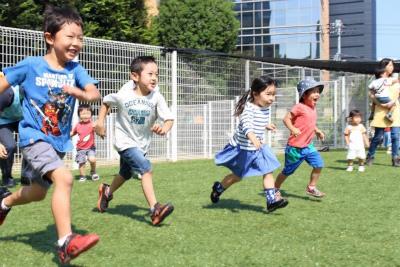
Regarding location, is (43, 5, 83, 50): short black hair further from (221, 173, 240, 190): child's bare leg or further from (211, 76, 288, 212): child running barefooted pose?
(221, 173, 240, 190): child's bare leg

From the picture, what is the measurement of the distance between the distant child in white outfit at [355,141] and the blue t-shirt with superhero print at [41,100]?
699 centimetres

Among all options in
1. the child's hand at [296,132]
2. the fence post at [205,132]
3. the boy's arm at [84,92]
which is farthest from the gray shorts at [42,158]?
the fence post at [205,132]

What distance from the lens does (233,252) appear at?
388 centimetres

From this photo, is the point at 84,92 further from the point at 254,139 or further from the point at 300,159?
the point at 300,159

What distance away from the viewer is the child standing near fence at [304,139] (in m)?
6.59

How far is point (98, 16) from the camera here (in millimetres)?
15508

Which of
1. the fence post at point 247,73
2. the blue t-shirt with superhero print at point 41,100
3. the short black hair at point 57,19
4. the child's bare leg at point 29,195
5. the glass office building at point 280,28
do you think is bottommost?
the child's bare leg at point 29,195

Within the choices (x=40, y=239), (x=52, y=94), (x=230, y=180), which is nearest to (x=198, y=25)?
(x=230, y=180)

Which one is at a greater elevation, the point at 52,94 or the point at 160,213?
the point at 52,94

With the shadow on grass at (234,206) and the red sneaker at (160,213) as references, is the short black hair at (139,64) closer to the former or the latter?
the red sneaker at (160,213)

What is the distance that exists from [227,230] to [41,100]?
1.87m

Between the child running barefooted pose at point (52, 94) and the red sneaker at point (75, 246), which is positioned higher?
the child running barefooted pose at point (52, 94)

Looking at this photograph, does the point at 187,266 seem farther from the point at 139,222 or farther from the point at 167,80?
the point at 167,80

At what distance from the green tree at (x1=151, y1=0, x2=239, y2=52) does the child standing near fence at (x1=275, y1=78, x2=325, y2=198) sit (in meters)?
14.8
